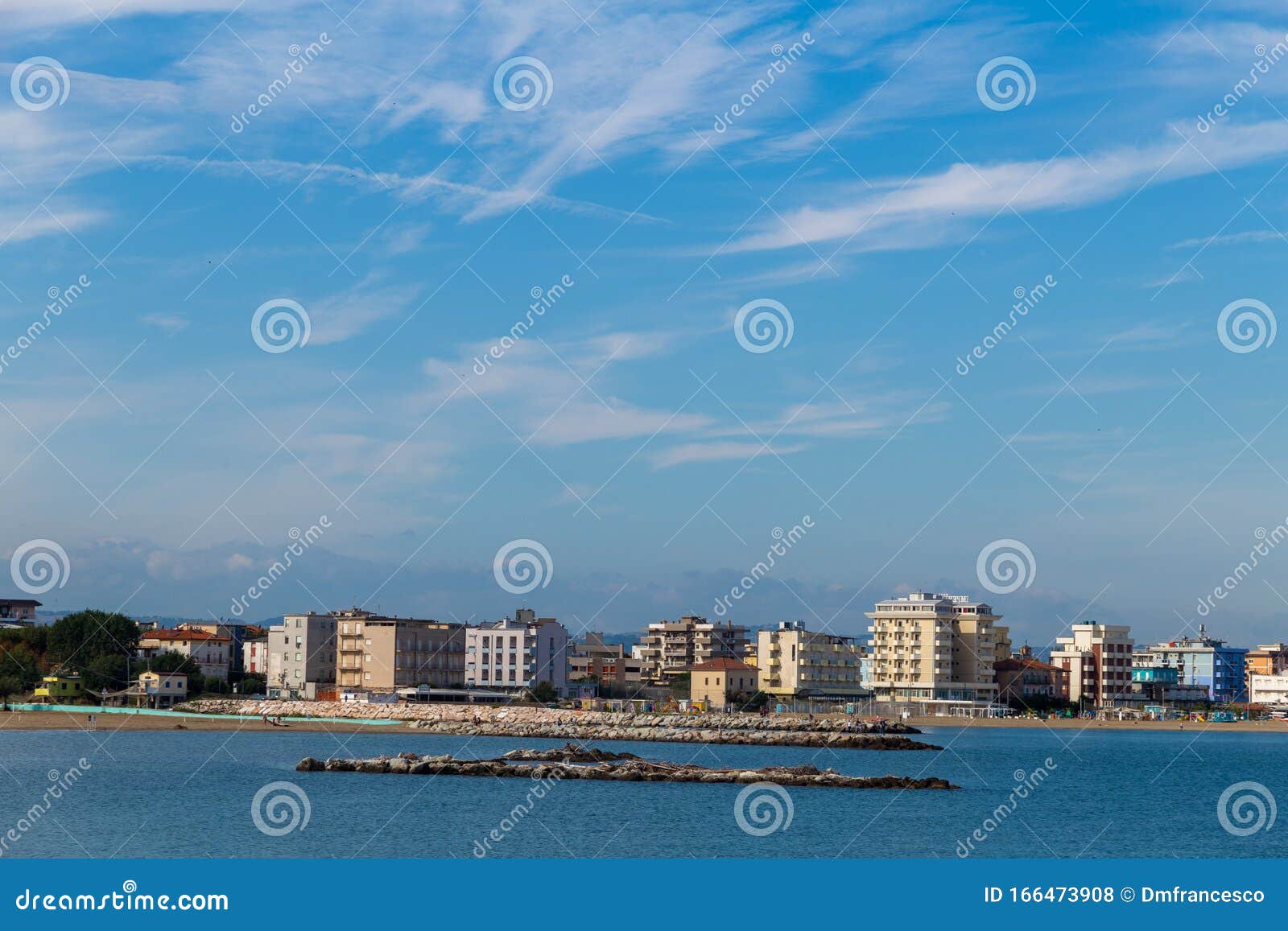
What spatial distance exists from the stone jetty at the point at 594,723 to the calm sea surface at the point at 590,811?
8.30m

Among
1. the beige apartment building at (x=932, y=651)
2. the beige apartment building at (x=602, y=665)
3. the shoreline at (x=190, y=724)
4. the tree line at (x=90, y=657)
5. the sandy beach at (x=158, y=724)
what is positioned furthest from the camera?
the beige apartment building at (x=602, y=665)

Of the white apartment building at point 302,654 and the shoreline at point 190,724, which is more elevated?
the white apartment building at point 302,654

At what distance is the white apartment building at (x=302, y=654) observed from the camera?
98.1 meters

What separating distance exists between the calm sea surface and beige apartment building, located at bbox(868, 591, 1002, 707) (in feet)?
149

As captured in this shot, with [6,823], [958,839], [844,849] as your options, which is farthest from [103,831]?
[958,839]

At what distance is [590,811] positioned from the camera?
36000 mm

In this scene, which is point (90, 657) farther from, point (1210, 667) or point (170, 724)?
point (1210, 667)

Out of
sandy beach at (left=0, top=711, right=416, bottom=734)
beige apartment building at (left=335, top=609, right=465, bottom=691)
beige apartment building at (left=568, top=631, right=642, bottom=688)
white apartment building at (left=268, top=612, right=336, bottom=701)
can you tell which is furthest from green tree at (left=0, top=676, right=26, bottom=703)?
beige apartment building at (left=568, top=631, right=642, bottom=688)

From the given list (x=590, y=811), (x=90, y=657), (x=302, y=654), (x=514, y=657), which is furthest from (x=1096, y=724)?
(x=590, y=811)

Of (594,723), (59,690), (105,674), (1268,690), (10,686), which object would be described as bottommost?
(594,723)

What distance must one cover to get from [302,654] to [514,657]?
44.6 ft

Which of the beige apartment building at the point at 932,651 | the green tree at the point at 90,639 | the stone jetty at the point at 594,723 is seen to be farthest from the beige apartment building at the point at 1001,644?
the green tree at the point at 90,639

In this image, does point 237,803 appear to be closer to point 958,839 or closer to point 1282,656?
point 958,839

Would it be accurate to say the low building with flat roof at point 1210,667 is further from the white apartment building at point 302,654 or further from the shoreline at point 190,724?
the white apartment building at point 302,654
